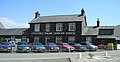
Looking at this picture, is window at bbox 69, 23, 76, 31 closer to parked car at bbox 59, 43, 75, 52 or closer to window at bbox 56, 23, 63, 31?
window at bbox 56, 23, 63, 31

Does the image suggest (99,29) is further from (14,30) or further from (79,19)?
(14,30)

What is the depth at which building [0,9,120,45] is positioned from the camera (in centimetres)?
5812

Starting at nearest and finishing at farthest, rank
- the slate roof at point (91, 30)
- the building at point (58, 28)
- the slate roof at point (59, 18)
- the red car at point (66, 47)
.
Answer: the red car at point (66, 47) → the building at point (58, 28) → the slate roof at point (91, 30) → the slate roof at point (59, 18)

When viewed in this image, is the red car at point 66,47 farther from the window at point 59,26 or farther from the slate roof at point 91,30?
the window at point 59,26

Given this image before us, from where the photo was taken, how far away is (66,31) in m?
59.2

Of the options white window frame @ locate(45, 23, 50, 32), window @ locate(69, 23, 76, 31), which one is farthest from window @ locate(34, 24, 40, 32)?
window @ locate(69, 23, 76, 31)

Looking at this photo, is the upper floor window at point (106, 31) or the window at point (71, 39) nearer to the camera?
the window at point (71, 39)

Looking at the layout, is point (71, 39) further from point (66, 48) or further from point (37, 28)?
point (66, 48)

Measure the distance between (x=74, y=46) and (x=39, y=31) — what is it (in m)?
17.0

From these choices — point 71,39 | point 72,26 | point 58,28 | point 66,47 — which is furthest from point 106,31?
point 66,47

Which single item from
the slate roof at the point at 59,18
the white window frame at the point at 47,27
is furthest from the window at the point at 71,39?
the white window frame at the point at 47,27

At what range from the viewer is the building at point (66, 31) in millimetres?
58125

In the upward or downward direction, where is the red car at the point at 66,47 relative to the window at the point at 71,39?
downward

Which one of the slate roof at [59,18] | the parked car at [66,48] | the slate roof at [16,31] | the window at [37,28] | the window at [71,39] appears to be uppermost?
the slate roof at [59,18]
